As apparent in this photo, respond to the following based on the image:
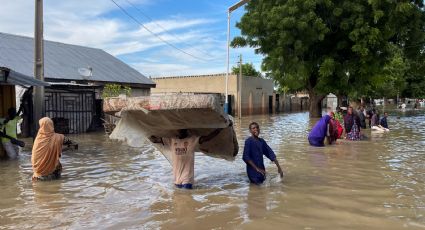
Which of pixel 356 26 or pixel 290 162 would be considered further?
pixel 356 26

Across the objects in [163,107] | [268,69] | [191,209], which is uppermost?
[268,69]

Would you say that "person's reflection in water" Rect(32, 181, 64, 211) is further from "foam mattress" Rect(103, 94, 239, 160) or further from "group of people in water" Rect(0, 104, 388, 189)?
"foam mattress" Rect(103, 94, 239, 160)

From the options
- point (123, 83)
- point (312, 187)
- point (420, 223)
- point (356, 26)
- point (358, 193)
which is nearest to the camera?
point (420, 223)

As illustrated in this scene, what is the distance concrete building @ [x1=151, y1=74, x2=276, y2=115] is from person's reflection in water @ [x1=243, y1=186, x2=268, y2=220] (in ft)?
99.3

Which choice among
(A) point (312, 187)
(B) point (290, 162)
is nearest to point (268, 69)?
(B) point (290, 162)

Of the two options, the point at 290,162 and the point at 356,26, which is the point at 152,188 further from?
the point at 356,26

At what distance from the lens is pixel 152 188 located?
7945 millimetres

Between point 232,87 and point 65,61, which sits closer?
point 65,61

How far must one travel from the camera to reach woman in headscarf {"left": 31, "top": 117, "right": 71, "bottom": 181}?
833 centimetres

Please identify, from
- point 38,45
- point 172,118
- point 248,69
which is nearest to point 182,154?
point 172,118

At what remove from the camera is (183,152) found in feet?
24.3

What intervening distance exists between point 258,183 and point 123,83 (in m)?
16.4

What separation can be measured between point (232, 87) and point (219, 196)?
3176 centimetres

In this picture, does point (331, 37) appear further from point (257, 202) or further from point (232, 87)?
point (257, 202)
